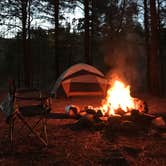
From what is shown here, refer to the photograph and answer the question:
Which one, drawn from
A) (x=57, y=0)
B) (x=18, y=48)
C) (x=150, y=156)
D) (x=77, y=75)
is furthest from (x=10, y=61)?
(x=150, y=156)

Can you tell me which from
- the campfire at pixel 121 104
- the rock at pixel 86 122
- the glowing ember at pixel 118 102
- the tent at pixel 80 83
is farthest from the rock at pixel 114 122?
the tent at pixel 80 83

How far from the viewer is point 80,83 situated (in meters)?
12.0

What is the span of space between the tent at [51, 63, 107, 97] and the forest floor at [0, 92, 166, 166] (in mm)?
5618

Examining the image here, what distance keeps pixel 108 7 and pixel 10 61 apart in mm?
13943

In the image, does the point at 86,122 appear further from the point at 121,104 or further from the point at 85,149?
the point at 85,149

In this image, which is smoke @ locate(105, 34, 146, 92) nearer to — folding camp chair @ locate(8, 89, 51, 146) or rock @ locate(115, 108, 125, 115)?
rock @ locate(115, 108, 125, 115)

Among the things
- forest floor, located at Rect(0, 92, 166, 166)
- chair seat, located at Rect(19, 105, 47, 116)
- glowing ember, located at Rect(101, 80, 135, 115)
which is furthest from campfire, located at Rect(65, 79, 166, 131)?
chair seat, located at Rect(19, 105, 47, 116)

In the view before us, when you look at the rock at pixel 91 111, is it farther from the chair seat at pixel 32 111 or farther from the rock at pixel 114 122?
the chair seat at pixel 32 111

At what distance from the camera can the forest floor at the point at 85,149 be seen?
392 centimetres

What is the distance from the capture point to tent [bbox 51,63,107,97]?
11.5 meters

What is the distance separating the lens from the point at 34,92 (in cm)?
543

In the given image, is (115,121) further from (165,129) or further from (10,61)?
(10,61)

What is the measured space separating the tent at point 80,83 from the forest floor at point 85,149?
562 centimetres

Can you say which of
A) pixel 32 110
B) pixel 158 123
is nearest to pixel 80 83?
pixel 158 123
